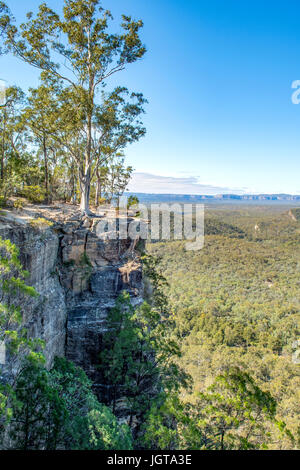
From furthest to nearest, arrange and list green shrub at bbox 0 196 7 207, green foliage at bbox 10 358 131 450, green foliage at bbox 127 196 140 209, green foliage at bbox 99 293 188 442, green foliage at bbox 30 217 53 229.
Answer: green foliage at bbox 127 196 140 209 → green foliage at bbox 99 293 188 442 → green shrub at bbox 0 196 7 207 → green foliage at bbox 30 217 53 229 → green foliage at bbox 10 358 131 450

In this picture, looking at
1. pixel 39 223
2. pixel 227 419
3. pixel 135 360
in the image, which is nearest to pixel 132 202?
pixel 39 223

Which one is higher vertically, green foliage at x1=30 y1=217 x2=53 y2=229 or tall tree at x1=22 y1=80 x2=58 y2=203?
tall tree at x1=22 y1=80 x2=58 y2=203

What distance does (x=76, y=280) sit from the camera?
513 inches

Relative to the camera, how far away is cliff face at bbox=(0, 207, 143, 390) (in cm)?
1017

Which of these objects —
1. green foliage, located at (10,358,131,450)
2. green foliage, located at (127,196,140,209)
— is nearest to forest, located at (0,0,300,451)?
green foliage, located at (10,358,131,450)

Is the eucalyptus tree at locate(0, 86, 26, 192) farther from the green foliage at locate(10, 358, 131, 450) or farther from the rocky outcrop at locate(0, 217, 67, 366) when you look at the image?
the green foliage at locate(10, 358, 131, 450)

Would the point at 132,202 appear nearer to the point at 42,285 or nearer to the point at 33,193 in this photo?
the point at 33,193

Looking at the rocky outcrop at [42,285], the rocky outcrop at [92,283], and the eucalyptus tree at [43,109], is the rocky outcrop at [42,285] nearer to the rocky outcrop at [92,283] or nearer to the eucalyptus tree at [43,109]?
the rocky outcrop at [92,283]

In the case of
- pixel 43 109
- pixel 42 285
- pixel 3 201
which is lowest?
pixel 42 285

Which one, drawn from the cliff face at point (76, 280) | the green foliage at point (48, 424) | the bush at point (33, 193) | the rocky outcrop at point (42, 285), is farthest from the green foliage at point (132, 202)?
the green foliage at point (48, 424)

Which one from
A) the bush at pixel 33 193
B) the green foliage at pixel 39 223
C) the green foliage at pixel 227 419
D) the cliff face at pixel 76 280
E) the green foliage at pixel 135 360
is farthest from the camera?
the bush at pixel 33 193

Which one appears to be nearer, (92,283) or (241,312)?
(92,283)

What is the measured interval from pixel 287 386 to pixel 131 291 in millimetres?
24592

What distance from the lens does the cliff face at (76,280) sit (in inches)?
400
